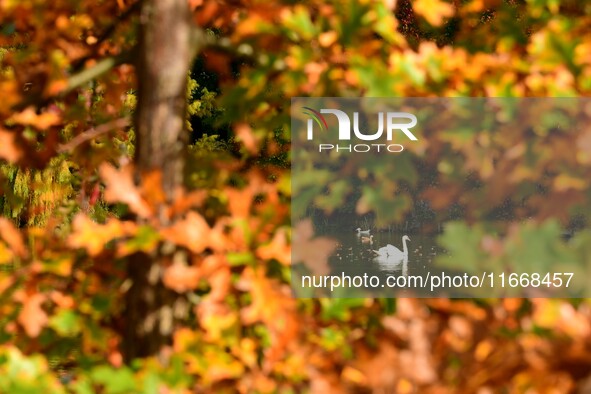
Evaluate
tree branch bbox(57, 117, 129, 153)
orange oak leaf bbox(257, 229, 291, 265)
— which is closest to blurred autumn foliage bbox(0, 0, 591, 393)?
orange oak leaf bbox(257, 229, 291, 265)

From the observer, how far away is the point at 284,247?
234cm

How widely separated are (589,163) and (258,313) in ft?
3.54

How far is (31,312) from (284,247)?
93 centimetres

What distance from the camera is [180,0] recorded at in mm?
2906

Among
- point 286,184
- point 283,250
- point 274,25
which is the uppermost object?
point 274,25

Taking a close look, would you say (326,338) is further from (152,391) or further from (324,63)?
(324,63)

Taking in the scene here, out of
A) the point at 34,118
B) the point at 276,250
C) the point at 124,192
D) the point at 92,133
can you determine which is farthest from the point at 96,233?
the point at 92,133

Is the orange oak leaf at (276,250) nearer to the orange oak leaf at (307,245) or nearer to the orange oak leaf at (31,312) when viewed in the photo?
the orange oak leaf at (307,245)

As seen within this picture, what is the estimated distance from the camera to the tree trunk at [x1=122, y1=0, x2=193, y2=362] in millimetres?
2893

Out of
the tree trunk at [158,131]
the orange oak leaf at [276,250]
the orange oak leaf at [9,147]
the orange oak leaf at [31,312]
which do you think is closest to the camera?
the orange oak leaf at [276,250]

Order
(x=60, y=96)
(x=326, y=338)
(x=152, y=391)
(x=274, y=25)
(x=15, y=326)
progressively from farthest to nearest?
(x=60, y=96) → (x=15, y=326) → (x=274, y=25) → (x=326, y=338) → (x=152, y=391)

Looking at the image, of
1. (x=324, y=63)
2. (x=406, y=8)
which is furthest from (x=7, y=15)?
(x=406, y=8)

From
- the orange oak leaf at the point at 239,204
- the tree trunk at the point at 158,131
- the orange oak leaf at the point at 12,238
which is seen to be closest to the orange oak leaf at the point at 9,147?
the orange oak leaf at the point at 12,238

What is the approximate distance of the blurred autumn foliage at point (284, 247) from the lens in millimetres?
2166
